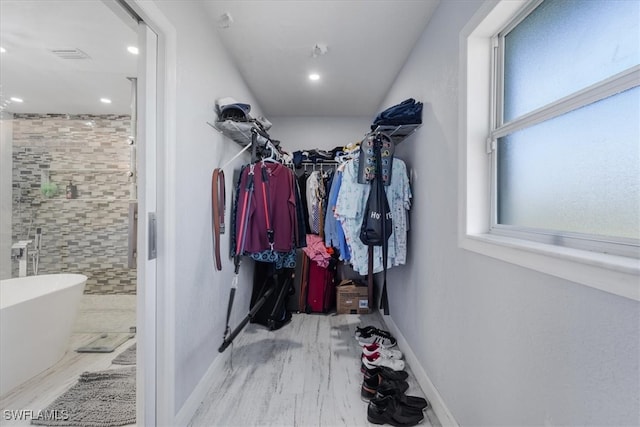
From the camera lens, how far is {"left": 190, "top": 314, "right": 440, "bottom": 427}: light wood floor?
4.81 feet

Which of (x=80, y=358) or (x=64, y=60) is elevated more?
(x=64, y=60)

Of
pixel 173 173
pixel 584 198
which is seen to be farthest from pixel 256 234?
pixel 584 198

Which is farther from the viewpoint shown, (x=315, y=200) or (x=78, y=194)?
(x=315, y=200)

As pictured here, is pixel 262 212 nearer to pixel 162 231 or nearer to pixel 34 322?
pixel 162 231

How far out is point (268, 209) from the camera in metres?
2.09

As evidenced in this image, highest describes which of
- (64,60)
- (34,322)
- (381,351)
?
(64,60)

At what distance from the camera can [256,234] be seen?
6.71ft

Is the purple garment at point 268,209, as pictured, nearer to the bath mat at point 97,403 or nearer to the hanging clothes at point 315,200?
the hanging clothes at point 315,200

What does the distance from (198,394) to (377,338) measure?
1450mm

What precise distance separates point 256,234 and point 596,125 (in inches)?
74.9

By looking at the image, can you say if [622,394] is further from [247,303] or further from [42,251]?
[247,303]

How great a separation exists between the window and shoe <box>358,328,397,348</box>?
4.91 feet

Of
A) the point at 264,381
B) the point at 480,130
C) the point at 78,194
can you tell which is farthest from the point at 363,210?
the point at 78,194

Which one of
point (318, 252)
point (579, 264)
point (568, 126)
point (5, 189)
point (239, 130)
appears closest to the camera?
point (579, 264)
